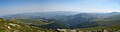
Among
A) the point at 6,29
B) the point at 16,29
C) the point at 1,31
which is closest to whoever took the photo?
the point at 1,31

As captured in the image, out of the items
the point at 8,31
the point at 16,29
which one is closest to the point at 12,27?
the point at 16,29

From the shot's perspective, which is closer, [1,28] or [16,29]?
[1,28]

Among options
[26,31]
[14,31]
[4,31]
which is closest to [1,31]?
[4,31]

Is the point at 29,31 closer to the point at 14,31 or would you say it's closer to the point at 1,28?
the point at 14,31

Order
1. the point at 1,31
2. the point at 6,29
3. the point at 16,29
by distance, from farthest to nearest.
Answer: the point at 16,29 → the point at 6,29 → the point at 1,31

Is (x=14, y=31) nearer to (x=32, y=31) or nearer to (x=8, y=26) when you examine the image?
(x=8, y=26)

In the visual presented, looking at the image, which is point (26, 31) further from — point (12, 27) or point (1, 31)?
point (1, 31)

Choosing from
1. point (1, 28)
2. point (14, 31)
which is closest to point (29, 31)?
point (14, 31)

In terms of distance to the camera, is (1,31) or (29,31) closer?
(1,31)
